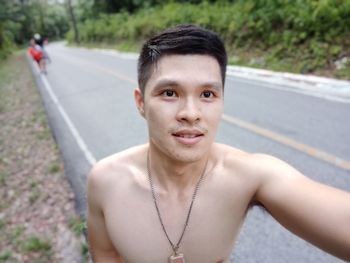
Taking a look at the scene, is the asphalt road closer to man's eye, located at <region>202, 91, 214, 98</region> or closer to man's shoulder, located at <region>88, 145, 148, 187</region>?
man's shoulder, located at <region>88, 145, 148, 187</region>

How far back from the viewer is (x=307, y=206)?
1120 millimetres

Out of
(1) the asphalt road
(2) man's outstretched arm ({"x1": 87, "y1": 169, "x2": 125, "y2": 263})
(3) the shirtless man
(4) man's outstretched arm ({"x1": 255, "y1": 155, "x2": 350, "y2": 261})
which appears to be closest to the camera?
(4) man's outstretched arm ({"x1": 255, "y1": 155, "x2": 350, "y2": 261})

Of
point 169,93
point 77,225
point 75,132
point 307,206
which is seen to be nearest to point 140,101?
point 169,93

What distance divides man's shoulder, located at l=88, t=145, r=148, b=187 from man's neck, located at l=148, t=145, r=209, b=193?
0.13m

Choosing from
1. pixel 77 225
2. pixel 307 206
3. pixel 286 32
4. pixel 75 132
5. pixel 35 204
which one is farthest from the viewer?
pixel 286 32

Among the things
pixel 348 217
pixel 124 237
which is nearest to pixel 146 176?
pixel 124 237

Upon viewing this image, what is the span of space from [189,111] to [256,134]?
4.09m

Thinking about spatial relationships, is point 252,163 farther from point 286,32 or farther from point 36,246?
point 286,32

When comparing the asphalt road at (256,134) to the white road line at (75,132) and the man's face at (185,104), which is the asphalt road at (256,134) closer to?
the white road line at (75,132)

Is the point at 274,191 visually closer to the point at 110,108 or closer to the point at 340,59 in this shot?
the point at 110,108

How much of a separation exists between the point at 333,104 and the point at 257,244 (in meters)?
4.20

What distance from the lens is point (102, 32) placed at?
1266 inches

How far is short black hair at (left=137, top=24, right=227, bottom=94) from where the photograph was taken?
1245 mm

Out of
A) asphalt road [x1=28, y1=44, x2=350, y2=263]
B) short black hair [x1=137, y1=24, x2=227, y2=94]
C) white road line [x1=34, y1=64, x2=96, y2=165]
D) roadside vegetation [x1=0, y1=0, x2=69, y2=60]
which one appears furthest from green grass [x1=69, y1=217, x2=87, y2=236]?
roadside vegetation [x1=0, y1=0, x2=69, y2=60]
